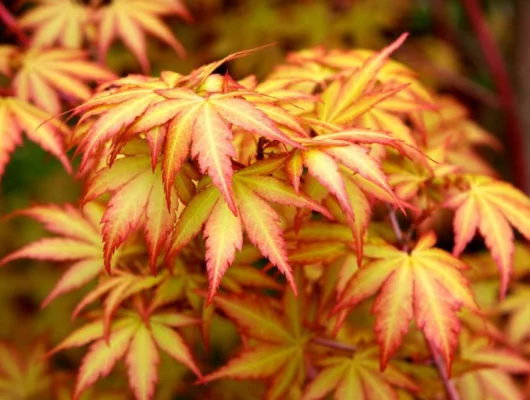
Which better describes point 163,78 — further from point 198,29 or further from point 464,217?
point 198,29

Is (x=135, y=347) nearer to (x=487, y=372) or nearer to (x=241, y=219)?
(x=241, y=219)

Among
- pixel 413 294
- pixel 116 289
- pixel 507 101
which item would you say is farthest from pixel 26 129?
pixel 507 101

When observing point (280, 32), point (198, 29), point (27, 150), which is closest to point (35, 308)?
point (27, 150)

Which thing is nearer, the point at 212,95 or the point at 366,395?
the point at 212,95

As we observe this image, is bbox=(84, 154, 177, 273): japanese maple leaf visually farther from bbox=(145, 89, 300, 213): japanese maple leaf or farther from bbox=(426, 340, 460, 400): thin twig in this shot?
bbox=(426, 340, 460, 400): thin twig

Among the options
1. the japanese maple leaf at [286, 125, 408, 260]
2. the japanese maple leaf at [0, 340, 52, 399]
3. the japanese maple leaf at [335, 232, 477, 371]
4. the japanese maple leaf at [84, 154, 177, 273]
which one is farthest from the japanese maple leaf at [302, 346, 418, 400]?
the japanese maple leaf at [0, 340, 52, 399]

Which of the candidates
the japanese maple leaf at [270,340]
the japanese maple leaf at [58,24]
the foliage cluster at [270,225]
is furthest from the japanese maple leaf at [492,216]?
the japanese maple leaf at [58,24]
